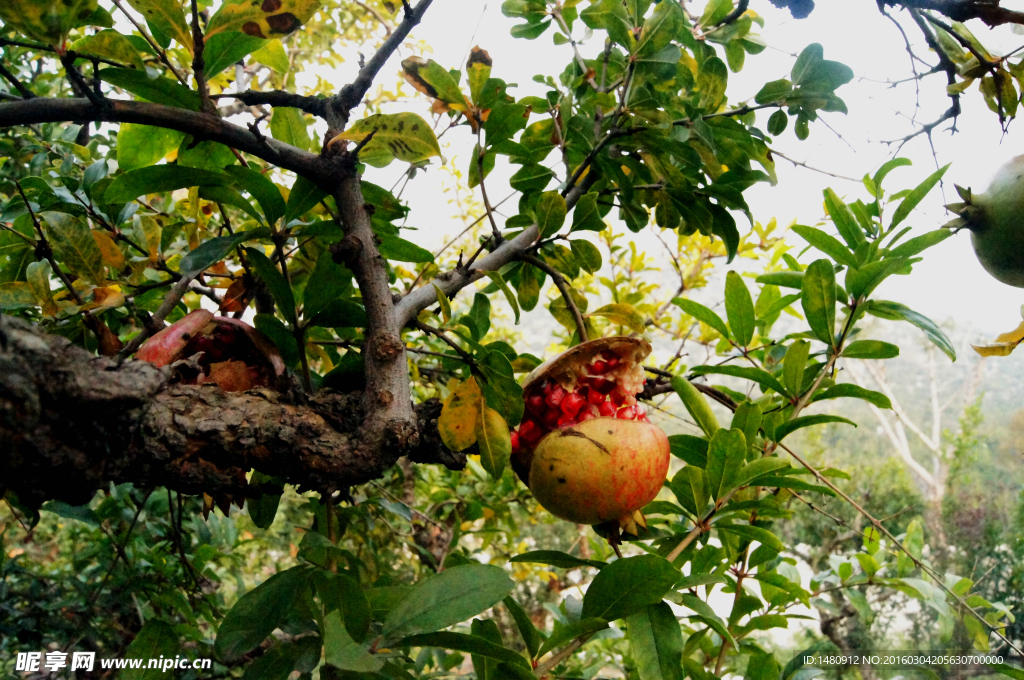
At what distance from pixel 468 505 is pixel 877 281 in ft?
2.77

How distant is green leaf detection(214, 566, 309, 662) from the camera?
18.0 inches

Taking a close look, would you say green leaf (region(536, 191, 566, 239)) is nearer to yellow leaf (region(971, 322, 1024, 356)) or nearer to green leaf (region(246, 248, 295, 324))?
green leaf (region(246, 248, 295, 324))

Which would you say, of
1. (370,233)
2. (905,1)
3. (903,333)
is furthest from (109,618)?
(903,333)

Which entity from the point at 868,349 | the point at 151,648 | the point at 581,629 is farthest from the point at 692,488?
the point at 151,648

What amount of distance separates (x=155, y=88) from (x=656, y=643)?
555 mm

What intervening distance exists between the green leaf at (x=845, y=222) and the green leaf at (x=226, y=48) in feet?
1.82

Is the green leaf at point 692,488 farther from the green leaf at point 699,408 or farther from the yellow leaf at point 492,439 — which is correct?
the yellow leaf at point 492,439

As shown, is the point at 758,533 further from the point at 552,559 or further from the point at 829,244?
the point at 829,244

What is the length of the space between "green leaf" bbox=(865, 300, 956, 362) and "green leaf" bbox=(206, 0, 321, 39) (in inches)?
22.7

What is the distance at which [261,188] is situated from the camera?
1.66 ft

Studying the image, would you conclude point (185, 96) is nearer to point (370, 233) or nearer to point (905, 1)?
point (370, 233)

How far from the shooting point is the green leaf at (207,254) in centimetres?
48

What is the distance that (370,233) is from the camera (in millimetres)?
510

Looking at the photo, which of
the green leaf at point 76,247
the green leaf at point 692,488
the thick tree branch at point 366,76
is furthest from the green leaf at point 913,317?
the green leaf at point 76,247
